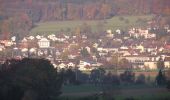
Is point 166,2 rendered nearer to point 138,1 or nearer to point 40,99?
point 138,1

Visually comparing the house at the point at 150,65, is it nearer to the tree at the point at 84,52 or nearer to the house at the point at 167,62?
the house at the point at 167,62

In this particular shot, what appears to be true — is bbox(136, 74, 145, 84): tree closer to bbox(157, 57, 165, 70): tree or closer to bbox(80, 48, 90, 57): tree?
bbox(157, 57, 165, 70): tree

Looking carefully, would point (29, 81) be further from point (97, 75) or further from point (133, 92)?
point (97, 75)

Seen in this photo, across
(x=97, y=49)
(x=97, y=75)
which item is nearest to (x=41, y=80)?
(x=97, y=75)

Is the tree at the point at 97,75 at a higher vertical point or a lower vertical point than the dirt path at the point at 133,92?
higher

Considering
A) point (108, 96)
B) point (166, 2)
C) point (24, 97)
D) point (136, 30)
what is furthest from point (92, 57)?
point (24, 97)

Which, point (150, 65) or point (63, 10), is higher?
point (63, 10)

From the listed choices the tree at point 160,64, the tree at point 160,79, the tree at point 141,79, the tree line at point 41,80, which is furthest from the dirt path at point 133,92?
the tree at point 160,64
